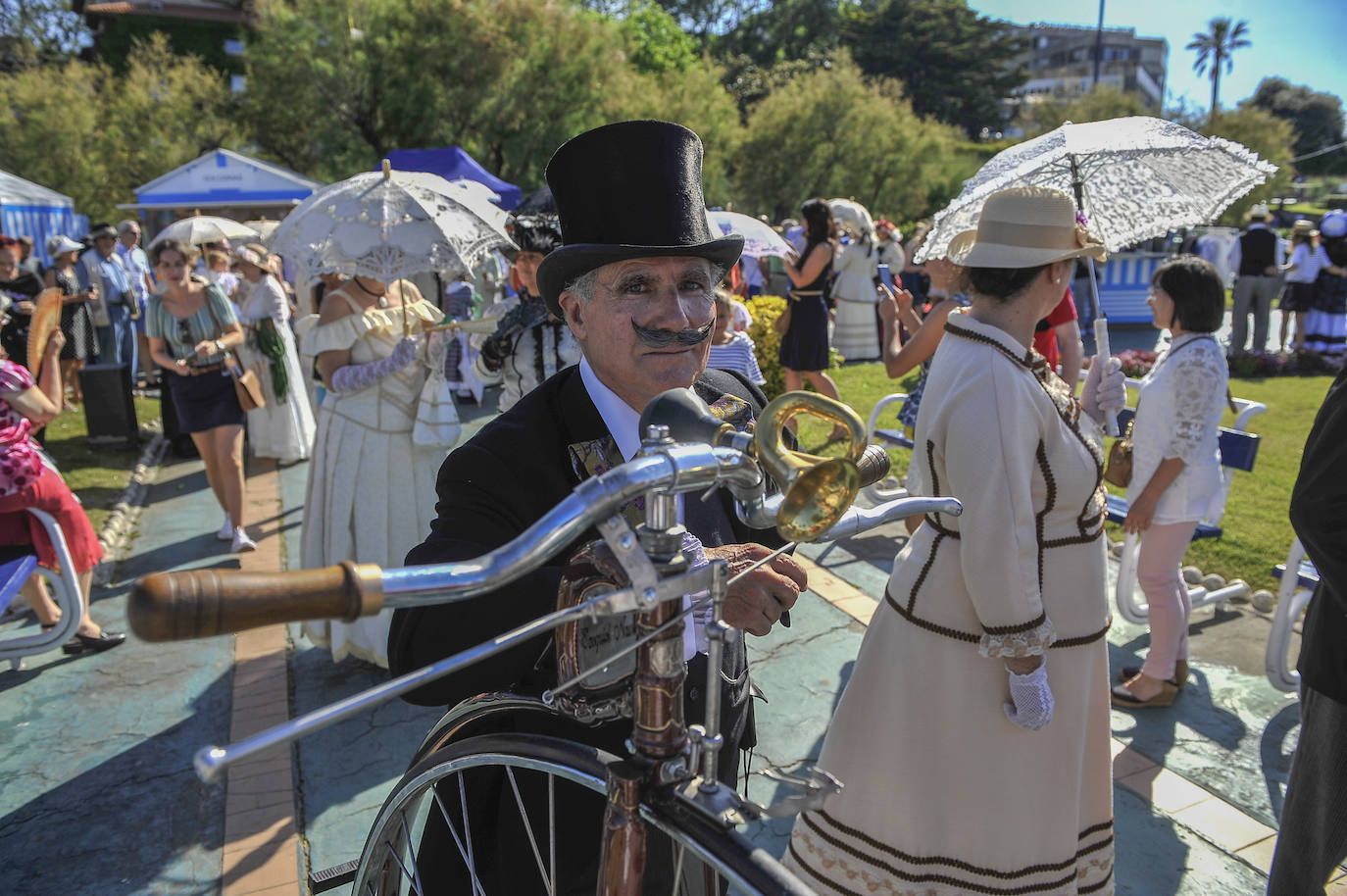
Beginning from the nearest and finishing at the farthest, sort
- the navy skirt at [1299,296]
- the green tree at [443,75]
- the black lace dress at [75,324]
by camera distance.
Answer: the black lace dress at [75,324]
the navy skirt at [1299,296]
the green tree at [443,75]

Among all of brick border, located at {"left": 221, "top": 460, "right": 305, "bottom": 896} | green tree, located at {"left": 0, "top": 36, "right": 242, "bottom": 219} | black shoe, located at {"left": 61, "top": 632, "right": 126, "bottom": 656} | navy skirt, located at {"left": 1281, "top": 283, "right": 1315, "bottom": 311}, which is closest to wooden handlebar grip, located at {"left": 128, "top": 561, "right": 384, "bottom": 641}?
brick border, located at {"left": 221, "top": 460, "right": 305, "bottom": 896}

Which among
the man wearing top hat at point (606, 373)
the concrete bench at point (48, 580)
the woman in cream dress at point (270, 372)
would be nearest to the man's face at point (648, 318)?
the man wearing top hat at point (606, 373)

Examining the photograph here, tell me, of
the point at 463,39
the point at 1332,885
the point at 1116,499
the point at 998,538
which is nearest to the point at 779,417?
the point at 998,538

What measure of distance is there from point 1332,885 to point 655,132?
3.19 meters

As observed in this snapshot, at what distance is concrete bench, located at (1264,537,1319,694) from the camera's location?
12.7 ft

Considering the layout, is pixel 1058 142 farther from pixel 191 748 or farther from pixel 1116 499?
pixel 191 748

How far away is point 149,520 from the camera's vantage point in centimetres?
716

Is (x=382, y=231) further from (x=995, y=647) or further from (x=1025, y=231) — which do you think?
(x=995, y=647)

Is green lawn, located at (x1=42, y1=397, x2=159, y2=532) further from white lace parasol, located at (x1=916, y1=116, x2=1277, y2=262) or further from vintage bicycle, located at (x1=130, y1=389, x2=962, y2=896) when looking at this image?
vintage bicycle, located at (x1=130, y1=389, x2=962, y2=896)

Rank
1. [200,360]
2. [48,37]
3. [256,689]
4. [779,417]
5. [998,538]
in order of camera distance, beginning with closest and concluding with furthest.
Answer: [779,417] → [998,538] → [256,689] → [200,360] → [48,37]

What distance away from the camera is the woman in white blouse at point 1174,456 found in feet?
11.9

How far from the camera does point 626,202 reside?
5.67 ft

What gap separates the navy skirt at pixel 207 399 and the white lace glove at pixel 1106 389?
5284 mm

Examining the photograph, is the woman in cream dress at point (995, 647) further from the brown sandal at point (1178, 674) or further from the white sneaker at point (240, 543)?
the white sneaker at point (240, 543)
